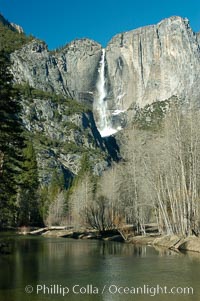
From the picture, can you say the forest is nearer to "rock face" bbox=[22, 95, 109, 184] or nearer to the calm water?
the calm water

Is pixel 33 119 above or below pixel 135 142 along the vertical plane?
above

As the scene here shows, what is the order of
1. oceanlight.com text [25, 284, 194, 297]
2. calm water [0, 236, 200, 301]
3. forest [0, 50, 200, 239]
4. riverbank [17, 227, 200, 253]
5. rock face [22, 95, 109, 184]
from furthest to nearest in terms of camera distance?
rock face [22, 95, 109, 184]
riverbank [17, 227, 200, 253]
forest [0, 50, 200, 239]
oceanlight.com text [25, 284, 194, 297]
calm water [0, 236, 200, 301]

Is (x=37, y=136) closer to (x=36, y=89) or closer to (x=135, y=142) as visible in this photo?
(x=36, y=89)

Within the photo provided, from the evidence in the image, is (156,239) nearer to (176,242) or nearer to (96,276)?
(176,242)

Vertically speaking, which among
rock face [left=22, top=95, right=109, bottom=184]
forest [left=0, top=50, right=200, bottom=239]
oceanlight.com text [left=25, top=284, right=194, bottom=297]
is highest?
rock face [left=22, top=95, right=109, bottom=184]

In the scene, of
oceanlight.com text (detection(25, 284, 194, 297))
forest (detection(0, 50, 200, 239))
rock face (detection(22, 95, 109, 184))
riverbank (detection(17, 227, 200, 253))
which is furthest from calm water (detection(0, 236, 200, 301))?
rock face (detection(22, 95, 109, 184))

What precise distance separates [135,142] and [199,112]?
1097 centimetres

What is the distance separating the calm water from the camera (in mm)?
18438

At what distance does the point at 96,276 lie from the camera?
23438 millimetres

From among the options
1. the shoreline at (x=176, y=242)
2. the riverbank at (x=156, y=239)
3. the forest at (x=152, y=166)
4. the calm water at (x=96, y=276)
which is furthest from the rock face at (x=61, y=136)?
the calm water at (x=96, y=276)

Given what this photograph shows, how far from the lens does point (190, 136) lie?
133ft

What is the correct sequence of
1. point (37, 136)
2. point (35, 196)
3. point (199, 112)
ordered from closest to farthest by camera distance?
1. point (199, 112)
2. point (35, 196)
3. point (37, 136)

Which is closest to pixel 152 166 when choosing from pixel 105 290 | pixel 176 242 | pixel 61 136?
pixel 176 242

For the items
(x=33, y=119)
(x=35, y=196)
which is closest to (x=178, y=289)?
(x=35, y=196)
